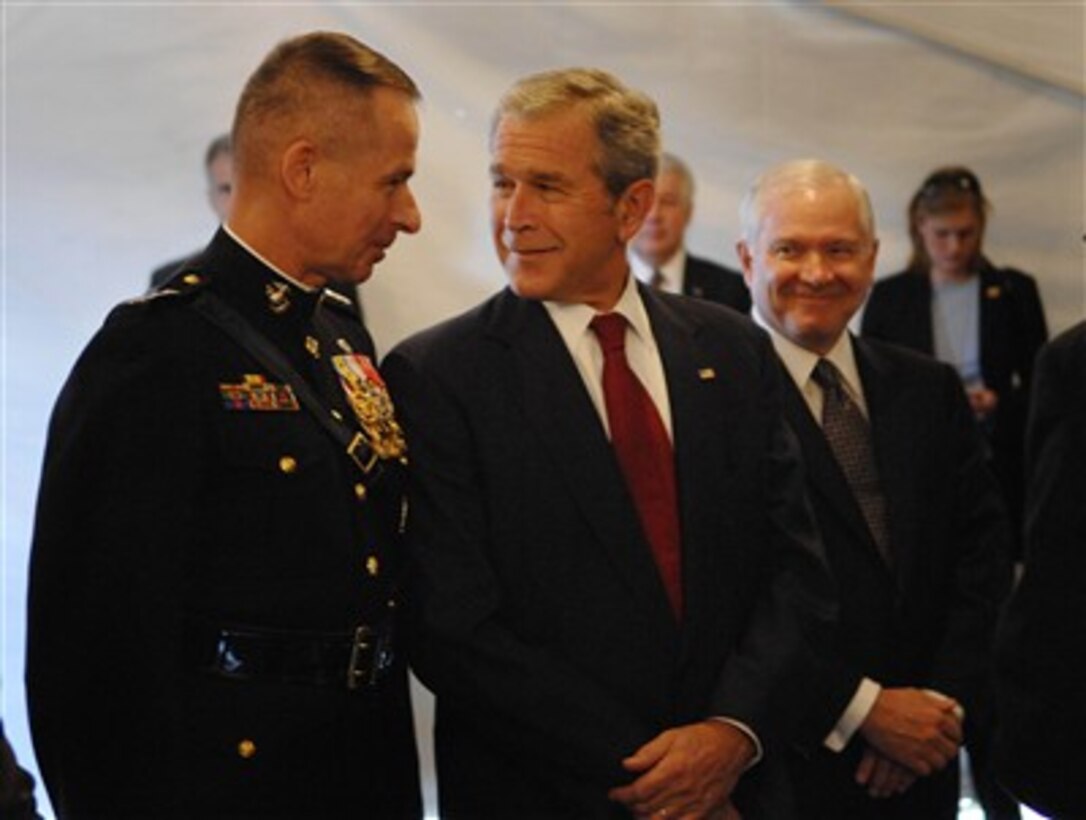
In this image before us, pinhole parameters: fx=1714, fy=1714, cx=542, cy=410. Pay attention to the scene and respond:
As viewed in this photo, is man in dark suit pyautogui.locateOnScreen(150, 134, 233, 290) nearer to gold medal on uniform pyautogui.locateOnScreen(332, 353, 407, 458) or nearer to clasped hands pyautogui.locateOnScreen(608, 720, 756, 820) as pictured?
gold medal on uniform pyautogui.locateOnScreen(332, 353, 407, 458)

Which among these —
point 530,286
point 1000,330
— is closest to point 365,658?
point 530,286

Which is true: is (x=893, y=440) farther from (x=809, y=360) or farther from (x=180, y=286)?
(x=180, y=286)

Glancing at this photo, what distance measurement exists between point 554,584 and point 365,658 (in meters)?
0.29

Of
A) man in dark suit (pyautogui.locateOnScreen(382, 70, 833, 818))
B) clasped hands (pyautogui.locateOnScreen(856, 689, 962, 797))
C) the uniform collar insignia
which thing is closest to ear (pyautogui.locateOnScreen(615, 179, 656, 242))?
man in dark suit (pyautogui.locateOnScreen(382, 70, 833, 818))

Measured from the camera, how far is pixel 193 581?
217cm

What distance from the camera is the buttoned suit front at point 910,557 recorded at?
2.85 metres

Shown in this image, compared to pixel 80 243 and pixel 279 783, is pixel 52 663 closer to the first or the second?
pixel 279 783

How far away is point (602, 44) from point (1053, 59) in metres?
1.21

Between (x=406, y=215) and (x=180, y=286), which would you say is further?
(x=406, y=215)

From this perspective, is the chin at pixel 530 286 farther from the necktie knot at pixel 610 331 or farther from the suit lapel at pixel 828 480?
the suit lapel at pixel 828 480

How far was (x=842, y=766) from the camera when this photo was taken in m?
2.84

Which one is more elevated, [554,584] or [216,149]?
[216,149]

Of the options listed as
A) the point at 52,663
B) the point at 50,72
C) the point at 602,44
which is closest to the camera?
the point at 52,663

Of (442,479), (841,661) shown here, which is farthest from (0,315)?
(841,661)
